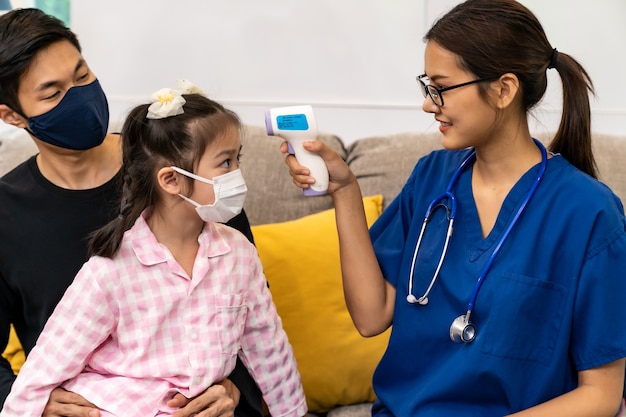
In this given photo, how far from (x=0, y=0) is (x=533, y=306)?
2.10 m

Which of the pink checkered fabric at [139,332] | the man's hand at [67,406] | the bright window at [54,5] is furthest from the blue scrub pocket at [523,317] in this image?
the bright window at [54,5]

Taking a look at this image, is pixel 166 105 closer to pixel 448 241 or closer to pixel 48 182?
pixel 48 182

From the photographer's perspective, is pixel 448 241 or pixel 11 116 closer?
pixel 448 241

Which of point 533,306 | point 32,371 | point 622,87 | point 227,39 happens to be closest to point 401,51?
point 227,39

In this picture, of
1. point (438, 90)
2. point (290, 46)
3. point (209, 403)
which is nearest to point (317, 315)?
point (209, 403)

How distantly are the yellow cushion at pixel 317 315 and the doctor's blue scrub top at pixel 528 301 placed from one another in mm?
453

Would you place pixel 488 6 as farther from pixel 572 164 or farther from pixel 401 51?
pixel 401 51

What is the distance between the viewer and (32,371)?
1.56 meters

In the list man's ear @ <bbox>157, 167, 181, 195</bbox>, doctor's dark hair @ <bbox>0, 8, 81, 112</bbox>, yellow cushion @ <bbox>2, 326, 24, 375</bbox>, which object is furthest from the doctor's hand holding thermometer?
yellow cushion @ <bbox>2, 326, 24, 375</bbox>

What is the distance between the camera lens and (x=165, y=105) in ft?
5.19

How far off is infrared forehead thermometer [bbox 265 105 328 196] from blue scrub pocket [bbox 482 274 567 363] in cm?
40

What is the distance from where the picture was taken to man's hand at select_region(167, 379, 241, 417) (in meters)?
1.55

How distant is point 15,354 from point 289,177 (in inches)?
34.1

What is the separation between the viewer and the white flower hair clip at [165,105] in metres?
1.58
